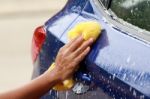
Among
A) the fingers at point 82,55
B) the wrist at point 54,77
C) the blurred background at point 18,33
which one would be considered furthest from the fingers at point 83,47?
the blurred background at point 18,33

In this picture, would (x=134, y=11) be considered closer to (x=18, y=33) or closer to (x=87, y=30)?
(x=87, y=30)

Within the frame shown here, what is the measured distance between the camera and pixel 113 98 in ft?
7.57

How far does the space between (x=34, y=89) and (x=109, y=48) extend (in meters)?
0.44

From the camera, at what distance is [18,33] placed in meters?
9.09

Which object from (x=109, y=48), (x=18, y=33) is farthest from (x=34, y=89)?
(x=18, y=33)

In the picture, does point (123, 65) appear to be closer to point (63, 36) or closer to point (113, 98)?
point (113, 98)

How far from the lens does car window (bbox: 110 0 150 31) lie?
2571 millimetres

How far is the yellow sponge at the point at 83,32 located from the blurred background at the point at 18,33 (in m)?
3.54

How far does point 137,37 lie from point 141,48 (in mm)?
132

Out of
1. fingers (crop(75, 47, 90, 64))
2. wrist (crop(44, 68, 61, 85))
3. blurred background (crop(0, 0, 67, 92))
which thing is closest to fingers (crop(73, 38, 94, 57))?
fingers (crop(75, 47, 90, 64))

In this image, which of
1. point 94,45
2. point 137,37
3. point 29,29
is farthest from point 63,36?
point 29,29

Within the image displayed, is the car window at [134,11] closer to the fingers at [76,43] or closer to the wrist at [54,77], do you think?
the fingers at [76,43]

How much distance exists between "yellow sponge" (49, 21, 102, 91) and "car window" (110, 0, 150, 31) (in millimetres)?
166

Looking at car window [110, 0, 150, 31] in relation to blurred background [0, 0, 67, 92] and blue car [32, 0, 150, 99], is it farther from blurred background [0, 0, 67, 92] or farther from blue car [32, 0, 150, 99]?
→ blurred background [0, 0, 67, 92]
